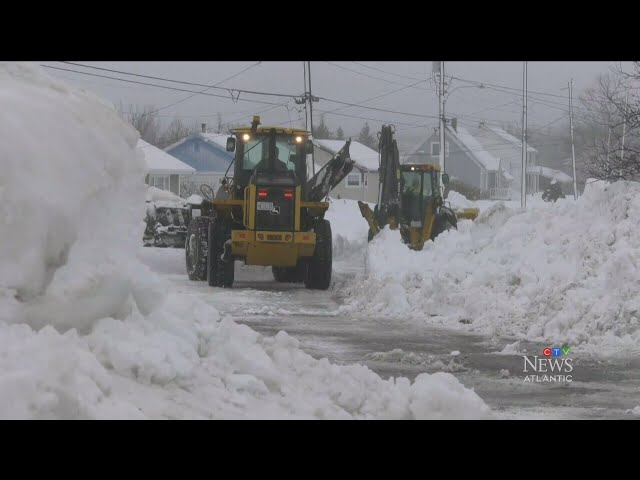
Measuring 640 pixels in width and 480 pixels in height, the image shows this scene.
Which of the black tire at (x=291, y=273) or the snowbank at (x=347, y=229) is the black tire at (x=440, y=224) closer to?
the black tire at (x=291, y=273)

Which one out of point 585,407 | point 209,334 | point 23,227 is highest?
point 23,227

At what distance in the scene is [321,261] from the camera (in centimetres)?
2112

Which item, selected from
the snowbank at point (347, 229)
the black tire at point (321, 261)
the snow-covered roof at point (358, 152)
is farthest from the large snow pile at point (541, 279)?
the snow-covered roof at point (358, 152)

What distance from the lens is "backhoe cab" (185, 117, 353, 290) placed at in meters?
20.3

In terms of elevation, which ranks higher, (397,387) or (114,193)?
(114,193)

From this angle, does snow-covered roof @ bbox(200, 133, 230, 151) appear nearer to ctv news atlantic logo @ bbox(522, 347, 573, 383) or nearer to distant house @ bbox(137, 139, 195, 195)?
distant house @ bbox(137, 139, 195, 195)

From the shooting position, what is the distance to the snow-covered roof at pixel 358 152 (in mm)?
69062

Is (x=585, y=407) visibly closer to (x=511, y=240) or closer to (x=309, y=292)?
(x=511, y=240)

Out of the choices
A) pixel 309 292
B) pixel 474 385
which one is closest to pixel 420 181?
pixel 309 292

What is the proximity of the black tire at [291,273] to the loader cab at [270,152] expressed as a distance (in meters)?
1.91

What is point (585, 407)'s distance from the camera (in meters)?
9.42

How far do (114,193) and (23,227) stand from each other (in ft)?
4.18
